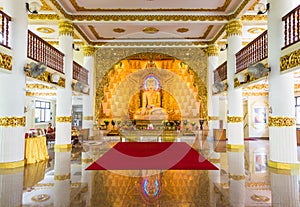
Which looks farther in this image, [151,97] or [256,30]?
[151,97]

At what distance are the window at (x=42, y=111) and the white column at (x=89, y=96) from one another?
5.33 metres

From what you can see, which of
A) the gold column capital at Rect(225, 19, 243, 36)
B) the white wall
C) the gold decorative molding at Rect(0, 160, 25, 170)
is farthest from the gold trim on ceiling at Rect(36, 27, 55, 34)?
the white wall

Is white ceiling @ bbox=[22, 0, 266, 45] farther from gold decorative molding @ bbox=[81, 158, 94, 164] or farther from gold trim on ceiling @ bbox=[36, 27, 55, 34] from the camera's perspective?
gold decorative molding @ bbox=[81, 158, 94, 164]

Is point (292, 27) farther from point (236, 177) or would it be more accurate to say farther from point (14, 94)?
point (14, 94)

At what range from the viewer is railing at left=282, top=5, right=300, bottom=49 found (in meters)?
5.67

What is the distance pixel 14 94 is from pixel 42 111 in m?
12.7

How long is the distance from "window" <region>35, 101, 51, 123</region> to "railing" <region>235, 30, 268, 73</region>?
14.0 m

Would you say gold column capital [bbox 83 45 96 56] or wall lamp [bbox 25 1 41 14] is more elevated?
gold column capital [bbox 83 45 96 56]

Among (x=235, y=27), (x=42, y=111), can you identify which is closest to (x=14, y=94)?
(x=235, y=27)

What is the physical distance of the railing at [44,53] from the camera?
24.3 feet

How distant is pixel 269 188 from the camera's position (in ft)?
14.7

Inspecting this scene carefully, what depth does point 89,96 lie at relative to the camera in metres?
14.2

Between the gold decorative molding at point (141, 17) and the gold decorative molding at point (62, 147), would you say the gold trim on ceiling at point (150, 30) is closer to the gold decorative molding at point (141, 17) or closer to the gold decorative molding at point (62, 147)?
the gold decorative molding at point (141, 17)

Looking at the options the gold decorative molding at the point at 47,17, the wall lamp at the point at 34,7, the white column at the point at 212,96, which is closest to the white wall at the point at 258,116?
the white column at the point at 212,96
